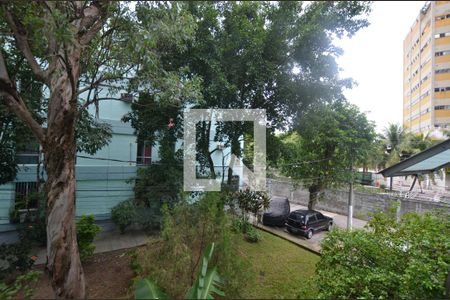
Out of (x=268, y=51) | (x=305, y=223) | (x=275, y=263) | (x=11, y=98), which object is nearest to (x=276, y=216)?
(x=305, y=223)

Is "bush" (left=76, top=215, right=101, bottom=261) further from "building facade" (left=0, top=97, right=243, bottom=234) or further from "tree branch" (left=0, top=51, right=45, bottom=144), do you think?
"tree branch" (left=0, top=51, right=45, bottom=144)

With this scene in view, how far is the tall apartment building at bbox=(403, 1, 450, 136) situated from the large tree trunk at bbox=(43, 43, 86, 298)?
1828 centimetres

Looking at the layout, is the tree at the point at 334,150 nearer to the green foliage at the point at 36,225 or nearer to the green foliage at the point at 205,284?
the green foliage at the point at 205,284

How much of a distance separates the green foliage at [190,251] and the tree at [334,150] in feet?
22.6

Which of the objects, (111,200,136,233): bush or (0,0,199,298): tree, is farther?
(111,200,136,233): bush

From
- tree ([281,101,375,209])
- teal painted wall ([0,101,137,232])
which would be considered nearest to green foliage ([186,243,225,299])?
teal painted wall ([0,101,137,232])

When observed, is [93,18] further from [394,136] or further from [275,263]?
[394,136]

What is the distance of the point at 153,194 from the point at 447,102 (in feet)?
65.8

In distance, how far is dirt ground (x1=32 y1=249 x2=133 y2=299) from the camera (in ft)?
13.6

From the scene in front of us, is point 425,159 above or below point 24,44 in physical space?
below

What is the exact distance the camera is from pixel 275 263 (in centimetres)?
682

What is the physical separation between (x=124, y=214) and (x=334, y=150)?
10.3 meters

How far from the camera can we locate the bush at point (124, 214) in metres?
8.85

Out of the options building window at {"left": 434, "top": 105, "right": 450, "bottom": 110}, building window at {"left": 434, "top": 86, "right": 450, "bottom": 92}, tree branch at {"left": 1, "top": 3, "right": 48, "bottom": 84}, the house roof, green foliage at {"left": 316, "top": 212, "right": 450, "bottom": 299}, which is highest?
building window at {"left": 434, "top": 86, "right": 450, "bottom": 92}
